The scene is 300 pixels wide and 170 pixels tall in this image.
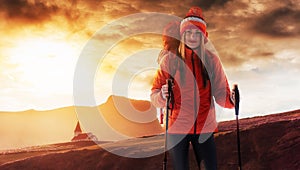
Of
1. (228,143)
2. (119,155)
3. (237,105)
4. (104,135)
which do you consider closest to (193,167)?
(228,143)

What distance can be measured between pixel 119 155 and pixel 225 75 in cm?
1066

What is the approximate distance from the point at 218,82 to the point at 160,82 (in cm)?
83

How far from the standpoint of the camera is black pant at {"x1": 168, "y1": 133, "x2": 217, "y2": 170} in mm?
5137

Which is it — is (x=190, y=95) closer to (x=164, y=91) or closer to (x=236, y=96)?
(x=164, y=91)

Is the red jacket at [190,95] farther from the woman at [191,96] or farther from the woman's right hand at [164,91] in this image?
the woman's right hand at [164,91]

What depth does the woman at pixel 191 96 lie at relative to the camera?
5.16 m

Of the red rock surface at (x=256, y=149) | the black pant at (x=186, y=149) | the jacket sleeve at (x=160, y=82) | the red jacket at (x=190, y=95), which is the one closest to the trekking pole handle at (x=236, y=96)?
the red jacket at (x=190, y=95)

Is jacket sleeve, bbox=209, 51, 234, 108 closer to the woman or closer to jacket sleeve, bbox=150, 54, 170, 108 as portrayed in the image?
the woman

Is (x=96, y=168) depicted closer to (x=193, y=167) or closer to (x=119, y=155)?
(x=119, y=155)

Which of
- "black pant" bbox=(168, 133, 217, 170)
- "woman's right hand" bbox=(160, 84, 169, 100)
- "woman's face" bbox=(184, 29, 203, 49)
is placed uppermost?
"woman's face" bbox=(184, 29, 203, 49)

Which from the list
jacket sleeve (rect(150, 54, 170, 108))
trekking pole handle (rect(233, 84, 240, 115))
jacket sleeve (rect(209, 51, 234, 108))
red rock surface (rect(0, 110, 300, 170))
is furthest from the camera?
red rock surface (rect(0, 110, 300, 170))

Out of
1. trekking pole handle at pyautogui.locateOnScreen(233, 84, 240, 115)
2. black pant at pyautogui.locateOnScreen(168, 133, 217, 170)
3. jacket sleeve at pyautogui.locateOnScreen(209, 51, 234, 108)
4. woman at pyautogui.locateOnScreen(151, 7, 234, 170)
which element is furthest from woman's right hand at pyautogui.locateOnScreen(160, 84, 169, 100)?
trekking pole handle at pyautogui.locateOnScreen(233, 84, 240, 115)

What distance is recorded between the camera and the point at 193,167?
39.8 feet

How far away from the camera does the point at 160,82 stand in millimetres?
5367
